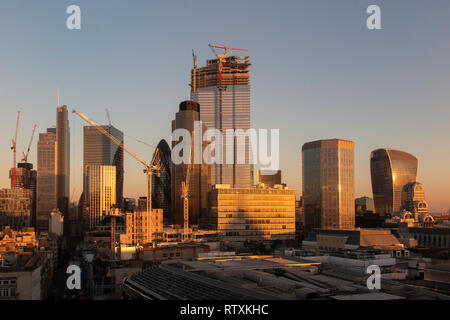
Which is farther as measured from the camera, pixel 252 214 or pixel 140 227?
pixel 252 214

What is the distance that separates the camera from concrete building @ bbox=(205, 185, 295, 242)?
169250mm

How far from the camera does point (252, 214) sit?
171 meters

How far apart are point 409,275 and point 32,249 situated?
10030cm

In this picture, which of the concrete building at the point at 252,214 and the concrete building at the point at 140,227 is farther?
the concrete building at the point at 252,214

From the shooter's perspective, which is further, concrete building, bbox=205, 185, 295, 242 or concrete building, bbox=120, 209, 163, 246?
concrete building, bbox=205, 185, 295, 242

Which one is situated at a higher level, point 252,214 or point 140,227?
point 252,214

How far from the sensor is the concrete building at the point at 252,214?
169250 mm

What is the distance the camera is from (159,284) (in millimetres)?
61938
